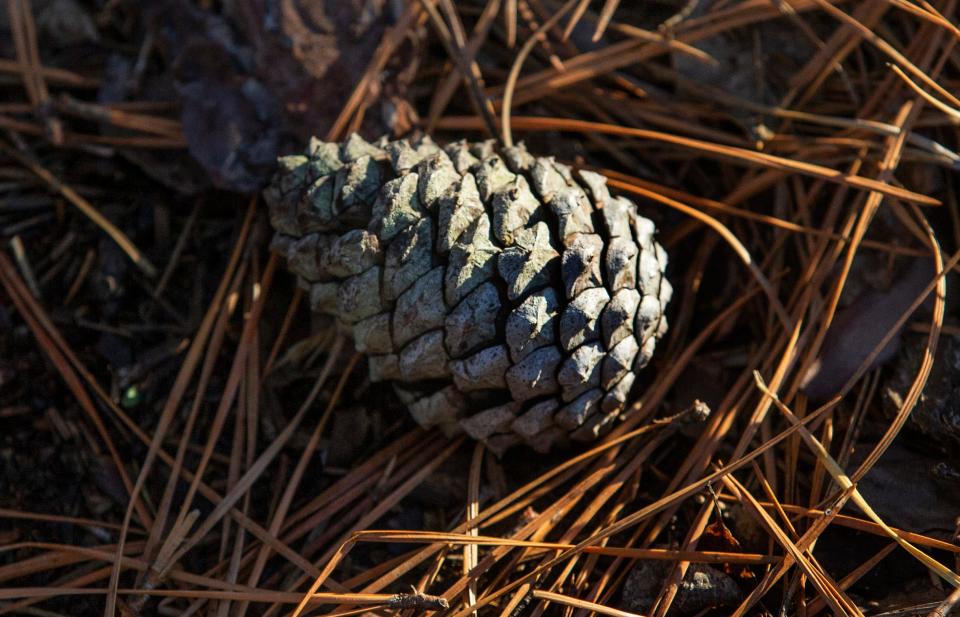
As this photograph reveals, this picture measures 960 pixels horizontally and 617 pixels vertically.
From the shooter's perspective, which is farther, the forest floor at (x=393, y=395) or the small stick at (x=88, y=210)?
the small stick at (x=88, y=210)

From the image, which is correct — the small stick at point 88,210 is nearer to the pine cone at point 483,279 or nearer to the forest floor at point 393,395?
the forest floor at point 393,395

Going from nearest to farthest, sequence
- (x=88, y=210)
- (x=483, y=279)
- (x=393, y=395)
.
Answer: (x=483, y=279), (x=393, y=395), (x=88, y=210)

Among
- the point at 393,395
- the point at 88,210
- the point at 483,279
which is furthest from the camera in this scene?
the point at 88,210

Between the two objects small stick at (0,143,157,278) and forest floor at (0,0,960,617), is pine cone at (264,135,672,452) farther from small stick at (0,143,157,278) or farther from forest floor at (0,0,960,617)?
small stick at (0,143,157,278)

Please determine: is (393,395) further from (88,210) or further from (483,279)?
(88,210)

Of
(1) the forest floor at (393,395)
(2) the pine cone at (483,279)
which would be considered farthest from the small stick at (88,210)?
(2) the pine cone at (483,279)

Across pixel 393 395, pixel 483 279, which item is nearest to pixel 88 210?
pixel 393 395

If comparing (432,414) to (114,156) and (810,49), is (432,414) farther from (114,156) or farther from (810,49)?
(810,49)

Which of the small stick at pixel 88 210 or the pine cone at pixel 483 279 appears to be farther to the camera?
the small stick at pixel 88 210

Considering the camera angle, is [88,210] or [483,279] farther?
[88,210]
